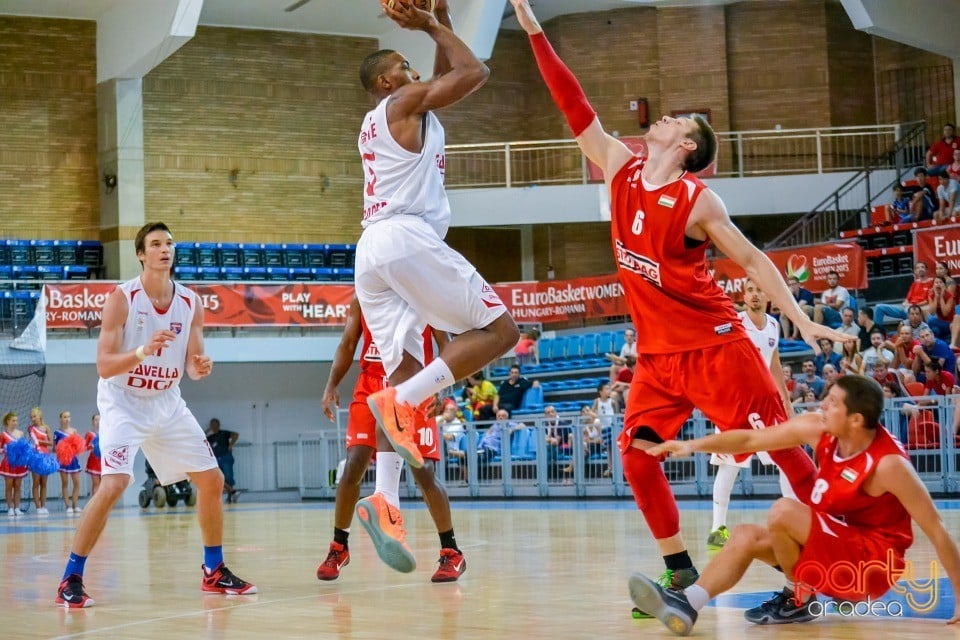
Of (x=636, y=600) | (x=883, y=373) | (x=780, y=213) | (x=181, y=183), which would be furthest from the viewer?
(x=181, y=183)

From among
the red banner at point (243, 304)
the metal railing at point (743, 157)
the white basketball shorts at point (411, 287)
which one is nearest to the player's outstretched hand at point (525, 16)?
the white basketball shorts at point (411, 287)

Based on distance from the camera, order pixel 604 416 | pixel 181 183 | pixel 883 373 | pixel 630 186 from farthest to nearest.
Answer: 1. pixel 181 183
2. pixel 604 416
3. pixel 883 373
4. pixel 630 186

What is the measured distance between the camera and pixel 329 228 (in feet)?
93.2

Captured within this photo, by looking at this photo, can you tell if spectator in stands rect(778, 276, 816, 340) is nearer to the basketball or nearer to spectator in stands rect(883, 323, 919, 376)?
spectator in stands rect(883, 323, 919, 376)

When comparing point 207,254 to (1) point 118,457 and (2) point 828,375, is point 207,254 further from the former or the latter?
(1) point 118,457

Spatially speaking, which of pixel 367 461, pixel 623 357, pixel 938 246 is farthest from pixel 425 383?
pixel 938 246

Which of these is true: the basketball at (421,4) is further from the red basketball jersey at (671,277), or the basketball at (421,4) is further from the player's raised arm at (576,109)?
the red basketball jersey at (671,277)

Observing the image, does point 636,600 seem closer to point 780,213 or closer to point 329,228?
point 780,213

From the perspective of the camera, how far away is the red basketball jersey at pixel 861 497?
4948mm

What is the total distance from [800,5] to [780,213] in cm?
521

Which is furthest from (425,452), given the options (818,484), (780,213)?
(780,213)

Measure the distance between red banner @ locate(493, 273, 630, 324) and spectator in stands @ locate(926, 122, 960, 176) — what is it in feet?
18.2

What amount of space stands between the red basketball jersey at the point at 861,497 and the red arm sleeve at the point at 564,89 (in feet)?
5.99

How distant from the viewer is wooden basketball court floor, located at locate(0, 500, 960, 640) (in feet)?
17.7
